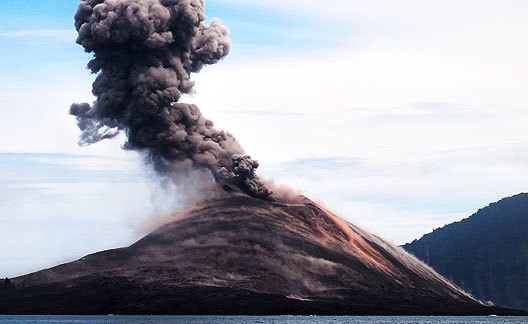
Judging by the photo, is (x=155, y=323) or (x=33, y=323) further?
(x=33, y=323)

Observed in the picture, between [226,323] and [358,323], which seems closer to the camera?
[226,323]

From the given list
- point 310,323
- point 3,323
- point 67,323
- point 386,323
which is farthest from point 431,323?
point 3,323

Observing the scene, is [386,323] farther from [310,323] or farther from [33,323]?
[33,323]

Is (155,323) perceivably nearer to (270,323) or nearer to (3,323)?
(270,323)

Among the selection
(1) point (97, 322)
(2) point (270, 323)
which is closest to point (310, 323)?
(2) point (270, 323)

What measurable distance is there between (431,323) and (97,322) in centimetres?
6569

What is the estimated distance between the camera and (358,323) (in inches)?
7623

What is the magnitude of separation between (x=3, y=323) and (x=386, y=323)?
250 ft

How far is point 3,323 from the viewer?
197 meters

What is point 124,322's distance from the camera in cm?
18625

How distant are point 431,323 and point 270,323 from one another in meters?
35.1

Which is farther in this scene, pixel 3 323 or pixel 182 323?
pixel 3 323

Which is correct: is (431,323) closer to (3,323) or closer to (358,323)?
(358,323)

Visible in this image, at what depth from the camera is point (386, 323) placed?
196625mm
